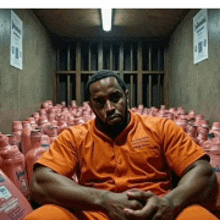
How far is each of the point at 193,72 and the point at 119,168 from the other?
4337 millimetres

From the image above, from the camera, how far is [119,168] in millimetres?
1354

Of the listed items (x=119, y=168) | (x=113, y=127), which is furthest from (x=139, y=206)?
(x=113, y=127)

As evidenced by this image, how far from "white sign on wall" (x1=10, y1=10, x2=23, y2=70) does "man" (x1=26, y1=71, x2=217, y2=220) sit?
9.92 feet

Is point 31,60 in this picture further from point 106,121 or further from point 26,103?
point 106,121

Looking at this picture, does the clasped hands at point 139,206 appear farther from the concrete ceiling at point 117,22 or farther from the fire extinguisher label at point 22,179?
the concrete ceiling at point 117,22

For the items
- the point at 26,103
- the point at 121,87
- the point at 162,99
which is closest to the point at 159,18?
the point at 162,99

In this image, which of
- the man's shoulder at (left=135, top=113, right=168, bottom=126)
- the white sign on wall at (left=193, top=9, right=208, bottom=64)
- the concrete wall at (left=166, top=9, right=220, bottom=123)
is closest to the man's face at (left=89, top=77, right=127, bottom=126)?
the man's shoulder at (left=135, top=113, right=168, bottom=126)

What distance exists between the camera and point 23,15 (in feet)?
15.4

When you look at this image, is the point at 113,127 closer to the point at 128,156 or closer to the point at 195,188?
the point at 128,156

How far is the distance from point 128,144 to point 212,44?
3.36m

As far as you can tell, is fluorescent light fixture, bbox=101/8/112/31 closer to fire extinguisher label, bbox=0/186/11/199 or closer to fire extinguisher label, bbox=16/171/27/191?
fire extinguisher label, bbox=16/171/27/191

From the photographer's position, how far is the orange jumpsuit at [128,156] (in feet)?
Answer: 4.40

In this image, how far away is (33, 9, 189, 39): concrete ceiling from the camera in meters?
5.48

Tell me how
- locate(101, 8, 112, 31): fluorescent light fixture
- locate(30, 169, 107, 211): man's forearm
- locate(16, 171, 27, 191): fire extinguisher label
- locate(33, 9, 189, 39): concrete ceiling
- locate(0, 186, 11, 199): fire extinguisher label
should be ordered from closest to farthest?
1. locate(30, 169, 107, 211): man's forearm
2. locate(0, 186, 11, 199): fire extinguisher label
3. locate(16, 171, 27, 191): fire extinguisher label
4. locate(101, 8, 112, 31): fluorescent light fixture
5. locate(33, 9, 189, 39): concrete ceiling
